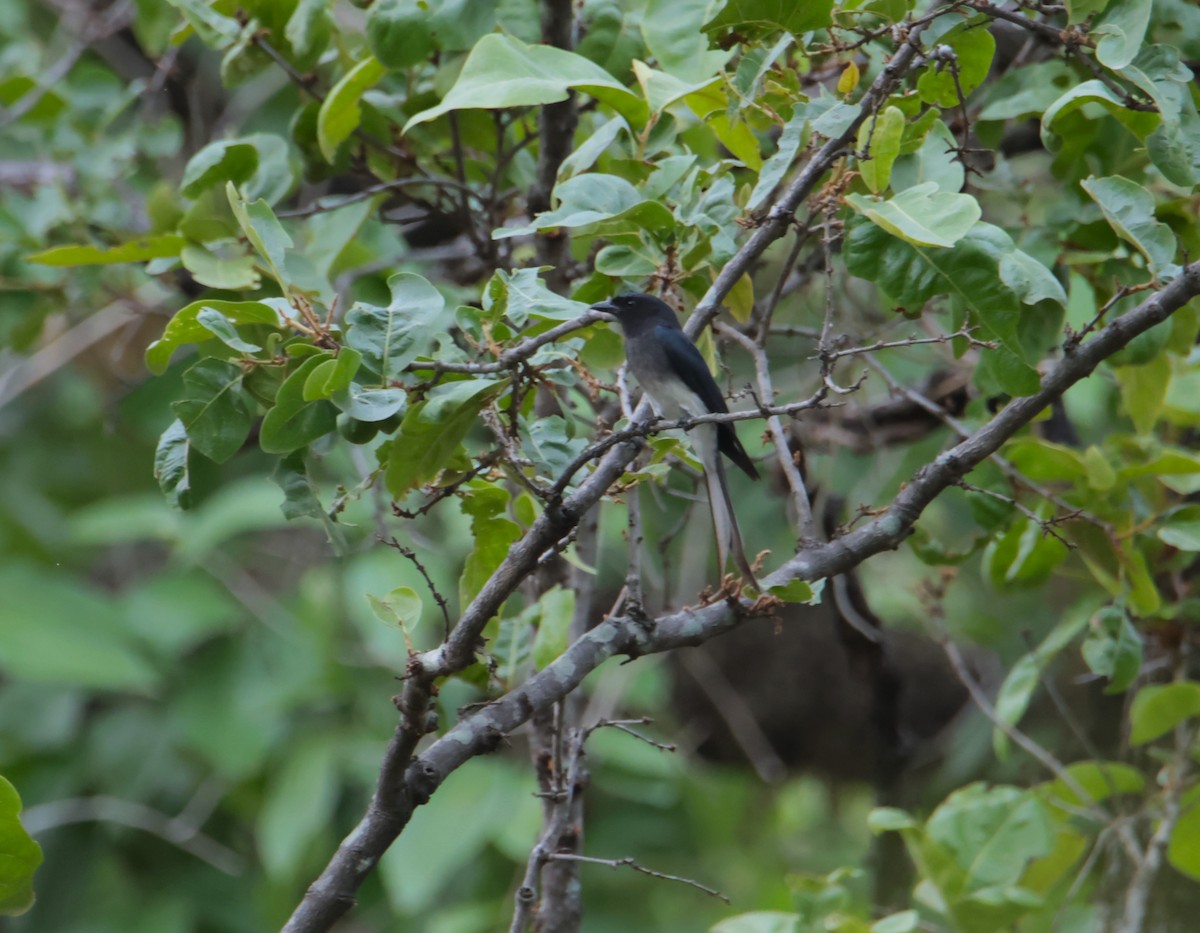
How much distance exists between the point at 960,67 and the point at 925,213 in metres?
0.40

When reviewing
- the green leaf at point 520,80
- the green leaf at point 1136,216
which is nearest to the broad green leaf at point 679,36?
the green leaf at point 520,80

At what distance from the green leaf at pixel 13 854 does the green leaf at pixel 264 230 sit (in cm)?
71

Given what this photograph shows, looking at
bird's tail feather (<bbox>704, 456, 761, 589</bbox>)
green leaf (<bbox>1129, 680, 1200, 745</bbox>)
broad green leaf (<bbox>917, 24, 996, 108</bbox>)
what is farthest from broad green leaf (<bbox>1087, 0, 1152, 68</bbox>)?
green leaf (<bbox>1129, 680, 1200, 745</bbox>)

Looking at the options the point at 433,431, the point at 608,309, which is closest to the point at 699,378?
the point at 608,309

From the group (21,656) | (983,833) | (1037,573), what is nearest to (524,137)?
(1037,573)

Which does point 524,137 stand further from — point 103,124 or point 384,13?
point 103,124

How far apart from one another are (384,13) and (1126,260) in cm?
121

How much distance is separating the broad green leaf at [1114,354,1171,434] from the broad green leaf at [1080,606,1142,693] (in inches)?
14.5

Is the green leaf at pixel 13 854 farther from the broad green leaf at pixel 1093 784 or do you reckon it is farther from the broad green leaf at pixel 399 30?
the broad green leaf at pixel 1093 784

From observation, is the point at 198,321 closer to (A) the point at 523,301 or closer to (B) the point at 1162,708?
(A) the point at 523,301

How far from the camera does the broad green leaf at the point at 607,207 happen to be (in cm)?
150

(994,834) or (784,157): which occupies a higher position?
(784,157)

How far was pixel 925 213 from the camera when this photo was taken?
145 centimetres

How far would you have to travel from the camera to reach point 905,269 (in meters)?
1.58
